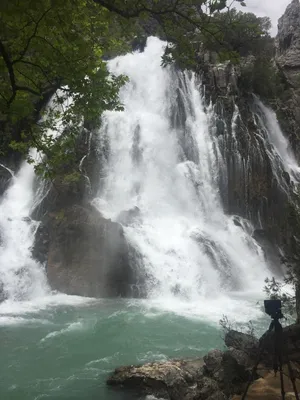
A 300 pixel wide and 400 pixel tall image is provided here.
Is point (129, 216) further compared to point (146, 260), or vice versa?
point (129, 216)

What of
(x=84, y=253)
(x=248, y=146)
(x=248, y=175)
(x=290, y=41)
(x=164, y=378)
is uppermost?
(x=290, y=41)

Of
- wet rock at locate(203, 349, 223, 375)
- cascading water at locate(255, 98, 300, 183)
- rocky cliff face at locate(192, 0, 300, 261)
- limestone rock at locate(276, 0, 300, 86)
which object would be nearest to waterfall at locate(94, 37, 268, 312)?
rocky cliff face at locate(192, 0, 300, 261)

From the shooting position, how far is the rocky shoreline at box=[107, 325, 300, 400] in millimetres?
5965

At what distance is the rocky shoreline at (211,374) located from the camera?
19.6 ft

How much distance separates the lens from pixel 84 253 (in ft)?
55.6

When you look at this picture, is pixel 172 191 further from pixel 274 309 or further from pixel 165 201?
pixel 274 309

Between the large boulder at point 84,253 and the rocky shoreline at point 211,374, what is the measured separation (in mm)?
8130

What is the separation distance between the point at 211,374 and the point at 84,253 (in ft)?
35.1

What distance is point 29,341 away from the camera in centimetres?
1060

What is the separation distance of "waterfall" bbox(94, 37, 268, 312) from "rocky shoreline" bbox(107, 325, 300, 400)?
26.2 feet

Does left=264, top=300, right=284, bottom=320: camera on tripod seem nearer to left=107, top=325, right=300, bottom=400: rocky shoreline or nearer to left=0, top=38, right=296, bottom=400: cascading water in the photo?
left=107, top=325, right=300, bottom=400: rocky shoreline

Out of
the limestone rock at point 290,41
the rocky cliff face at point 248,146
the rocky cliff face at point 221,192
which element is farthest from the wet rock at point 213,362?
the limestone rock at point 290,41

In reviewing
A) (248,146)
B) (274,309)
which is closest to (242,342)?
(274,309)

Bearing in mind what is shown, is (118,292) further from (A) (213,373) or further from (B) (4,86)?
(B) (4,86)
